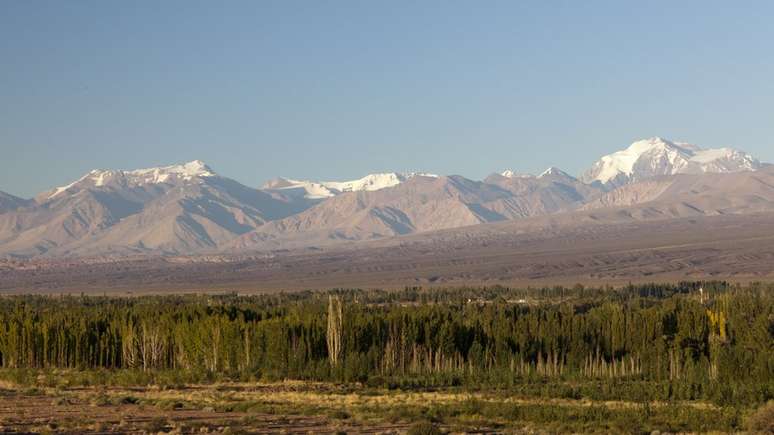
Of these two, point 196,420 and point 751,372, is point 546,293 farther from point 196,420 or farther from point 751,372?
point 196,420

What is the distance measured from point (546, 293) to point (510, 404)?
111045 millimetres

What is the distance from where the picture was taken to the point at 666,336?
79875 mm

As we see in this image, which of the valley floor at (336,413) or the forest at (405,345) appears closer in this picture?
the valley floor at (336,413)

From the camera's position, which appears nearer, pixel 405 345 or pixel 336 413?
pixel 336 413

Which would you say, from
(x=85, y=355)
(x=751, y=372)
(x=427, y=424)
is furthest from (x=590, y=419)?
(x=85, y=355)

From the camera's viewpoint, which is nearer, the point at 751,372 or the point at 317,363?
the point at 751,372

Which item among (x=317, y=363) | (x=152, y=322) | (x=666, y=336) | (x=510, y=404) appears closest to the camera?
(x=510, y=404)

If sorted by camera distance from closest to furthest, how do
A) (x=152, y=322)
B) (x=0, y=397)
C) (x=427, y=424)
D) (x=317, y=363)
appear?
(x=427, y=424), (x=0, y=397), (x=317, y=363), (x=152, y=322)

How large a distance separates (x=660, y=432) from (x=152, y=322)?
5150 centimetres

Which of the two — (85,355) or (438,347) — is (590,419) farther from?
(85,355)

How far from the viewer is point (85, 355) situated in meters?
81.7

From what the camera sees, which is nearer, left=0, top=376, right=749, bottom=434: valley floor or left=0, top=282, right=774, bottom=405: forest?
left=0, top=376, right=749, bottom=434: valley floor

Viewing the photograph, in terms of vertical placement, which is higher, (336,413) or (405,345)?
(336,413)

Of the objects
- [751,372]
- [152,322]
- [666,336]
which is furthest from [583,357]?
[152,322]
